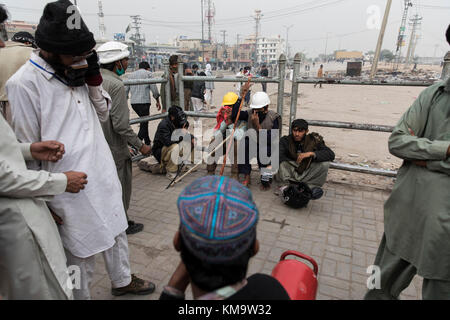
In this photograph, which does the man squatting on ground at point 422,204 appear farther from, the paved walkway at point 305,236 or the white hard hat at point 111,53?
the white hard hat at point 111,53

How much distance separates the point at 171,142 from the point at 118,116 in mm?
2050

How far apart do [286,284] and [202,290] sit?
64 cm

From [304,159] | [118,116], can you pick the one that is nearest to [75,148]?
[118,116]

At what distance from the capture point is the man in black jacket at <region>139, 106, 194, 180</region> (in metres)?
4.76

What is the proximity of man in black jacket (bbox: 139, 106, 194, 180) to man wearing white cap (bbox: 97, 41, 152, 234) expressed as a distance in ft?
5.45

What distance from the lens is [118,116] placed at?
276cm

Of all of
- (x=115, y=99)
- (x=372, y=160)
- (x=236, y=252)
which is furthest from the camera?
(x=372, y=160)

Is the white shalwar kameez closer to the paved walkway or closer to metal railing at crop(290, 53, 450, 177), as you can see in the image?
the paved walkway

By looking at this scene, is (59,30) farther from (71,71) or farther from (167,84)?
(167,84)

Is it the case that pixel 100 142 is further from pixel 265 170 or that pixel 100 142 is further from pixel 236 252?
pixel 265 170

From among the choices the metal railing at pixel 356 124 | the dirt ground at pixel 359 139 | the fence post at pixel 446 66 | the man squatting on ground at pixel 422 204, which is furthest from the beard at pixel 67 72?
the dirt ground at pixel 359 139

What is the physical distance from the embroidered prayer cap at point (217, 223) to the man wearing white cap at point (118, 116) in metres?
2.05
